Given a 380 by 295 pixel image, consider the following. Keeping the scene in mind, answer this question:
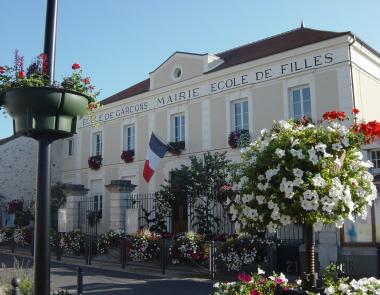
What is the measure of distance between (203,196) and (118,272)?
412cm

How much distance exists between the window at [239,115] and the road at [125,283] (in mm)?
7560

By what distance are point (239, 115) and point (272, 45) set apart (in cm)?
313

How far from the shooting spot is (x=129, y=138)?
23.1m

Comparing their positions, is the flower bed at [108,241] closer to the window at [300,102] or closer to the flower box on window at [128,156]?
the flower box on window at [128,156]

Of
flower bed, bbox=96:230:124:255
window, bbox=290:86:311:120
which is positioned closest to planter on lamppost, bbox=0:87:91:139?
flower bed, bbox=96:230:124:255

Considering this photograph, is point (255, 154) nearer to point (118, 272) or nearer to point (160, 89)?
point (118, 272)

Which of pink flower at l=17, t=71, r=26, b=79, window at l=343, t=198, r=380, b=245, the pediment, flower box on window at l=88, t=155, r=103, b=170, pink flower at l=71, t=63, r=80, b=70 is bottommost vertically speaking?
window at l=343, t=198, r=380, b=245

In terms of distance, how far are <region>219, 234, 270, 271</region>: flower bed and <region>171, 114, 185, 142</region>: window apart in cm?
900

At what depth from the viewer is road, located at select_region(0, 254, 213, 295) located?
32.9 ft

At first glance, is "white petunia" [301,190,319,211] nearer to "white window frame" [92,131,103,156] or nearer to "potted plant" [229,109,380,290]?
"potted plant" [229,109,380,290]

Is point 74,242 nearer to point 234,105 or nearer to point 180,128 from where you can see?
point 180,128

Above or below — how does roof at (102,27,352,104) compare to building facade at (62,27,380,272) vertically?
above

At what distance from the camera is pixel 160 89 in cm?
2142

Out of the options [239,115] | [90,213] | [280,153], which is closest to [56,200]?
A: [90,213]
